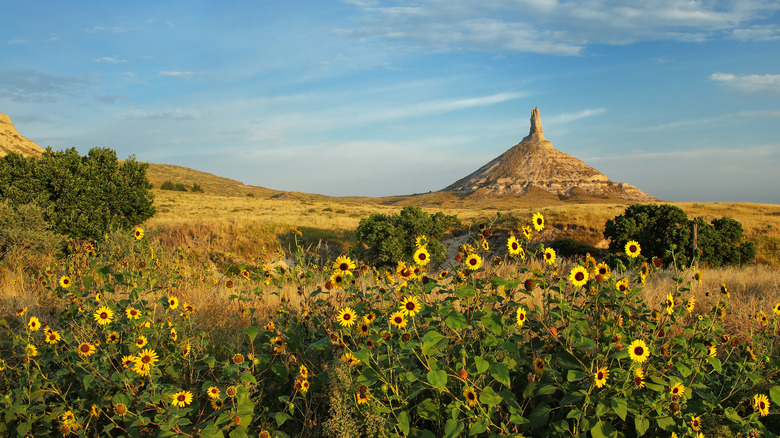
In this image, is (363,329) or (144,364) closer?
(144,364)

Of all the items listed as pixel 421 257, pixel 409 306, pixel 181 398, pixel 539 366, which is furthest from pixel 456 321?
pixel 181 398

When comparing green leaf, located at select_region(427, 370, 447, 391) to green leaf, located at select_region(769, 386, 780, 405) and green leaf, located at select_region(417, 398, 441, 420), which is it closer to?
green leaf, located at select_region(417, 398, 441, 420)

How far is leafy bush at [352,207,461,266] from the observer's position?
18.3 meters

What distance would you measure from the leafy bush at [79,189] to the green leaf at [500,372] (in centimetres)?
1609

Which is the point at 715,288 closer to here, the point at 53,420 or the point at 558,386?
the point at 558,386

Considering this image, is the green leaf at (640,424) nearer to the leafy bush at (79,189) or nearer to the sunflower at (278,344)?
the sunflower at (278,344)

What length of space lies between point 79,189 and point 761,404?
19.7 meters

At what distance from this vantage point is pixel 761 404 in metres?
2.44

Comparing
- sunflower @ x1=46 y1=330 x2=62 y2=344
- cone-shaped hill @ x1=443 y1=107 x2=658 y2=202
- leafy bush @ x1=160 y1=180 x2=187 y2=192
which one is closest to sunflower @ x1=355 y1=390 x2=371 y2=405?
sunflower @ x1=46 y1=330 x2=62 y2=344

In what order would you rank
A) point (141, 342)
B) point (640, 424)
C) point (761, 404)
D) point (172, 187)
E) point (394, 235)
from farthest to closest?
point (172, 187), point (394, 235), point (141, 342), point (761, 404), point (640, 424)

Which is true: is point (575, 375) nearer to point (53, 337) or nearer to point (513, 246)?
point (513, 246)

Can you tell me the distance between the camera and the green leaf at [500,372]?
226 centimetres

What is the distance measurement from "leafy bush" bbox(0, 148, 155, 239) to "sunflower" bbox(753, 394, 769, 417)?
17143 mm

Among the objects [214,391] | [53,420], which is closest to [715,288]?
[214,391]
